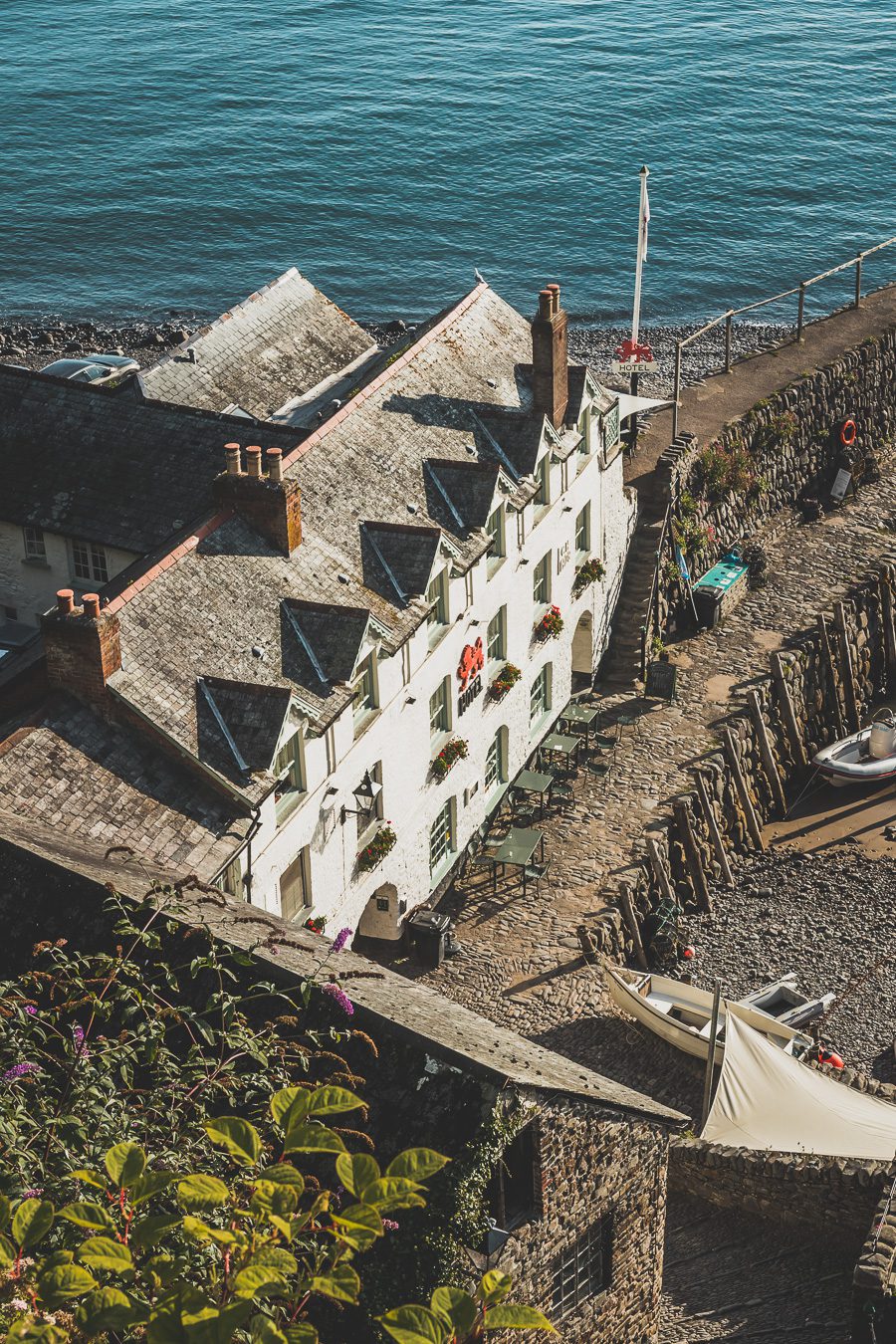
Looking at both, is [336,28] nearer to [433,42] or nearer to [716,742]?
[433,42]

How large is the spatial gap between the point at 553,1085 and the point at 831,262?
86.0m

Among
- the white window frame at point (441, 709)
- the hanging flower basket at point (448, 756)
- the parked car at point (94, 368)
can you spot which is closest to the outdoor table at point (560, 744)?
the hanging flower basket at point (448, 756)

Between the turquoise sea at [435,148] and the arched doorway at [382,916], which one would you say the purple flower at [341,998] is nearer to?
the arched doorway at [382,916]

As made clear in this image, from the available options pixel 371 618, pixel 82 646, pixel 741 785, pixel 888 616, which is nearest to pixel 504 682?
pixel 371 618

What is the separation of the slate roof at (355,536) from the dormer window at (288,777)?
0.91m

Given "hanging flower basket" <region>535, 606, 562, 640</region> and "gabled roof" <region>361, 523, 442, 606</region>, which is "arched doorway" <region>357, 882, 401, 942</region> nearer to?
"gabled roof" <region>361, 523, 442, 606</region>

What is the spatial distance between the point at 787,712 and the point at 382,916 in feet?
65.3

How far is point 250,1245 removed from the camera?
1547cm

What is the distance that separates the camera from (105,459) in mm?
45156

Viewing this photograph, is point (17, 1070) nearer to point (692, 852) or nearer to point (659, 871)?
point (659, 871)

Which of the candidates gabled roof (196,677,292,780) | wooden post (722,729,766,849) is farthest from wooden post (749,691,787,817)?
gabled roof (196,677,292,780)

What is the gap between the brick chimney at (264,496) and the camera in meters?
39.8

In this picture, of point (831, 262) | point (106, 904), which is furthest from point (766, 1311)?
point (831, 262)

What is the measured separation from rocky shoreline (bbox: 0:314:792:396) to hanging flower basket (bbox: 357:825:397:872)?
4371cm
